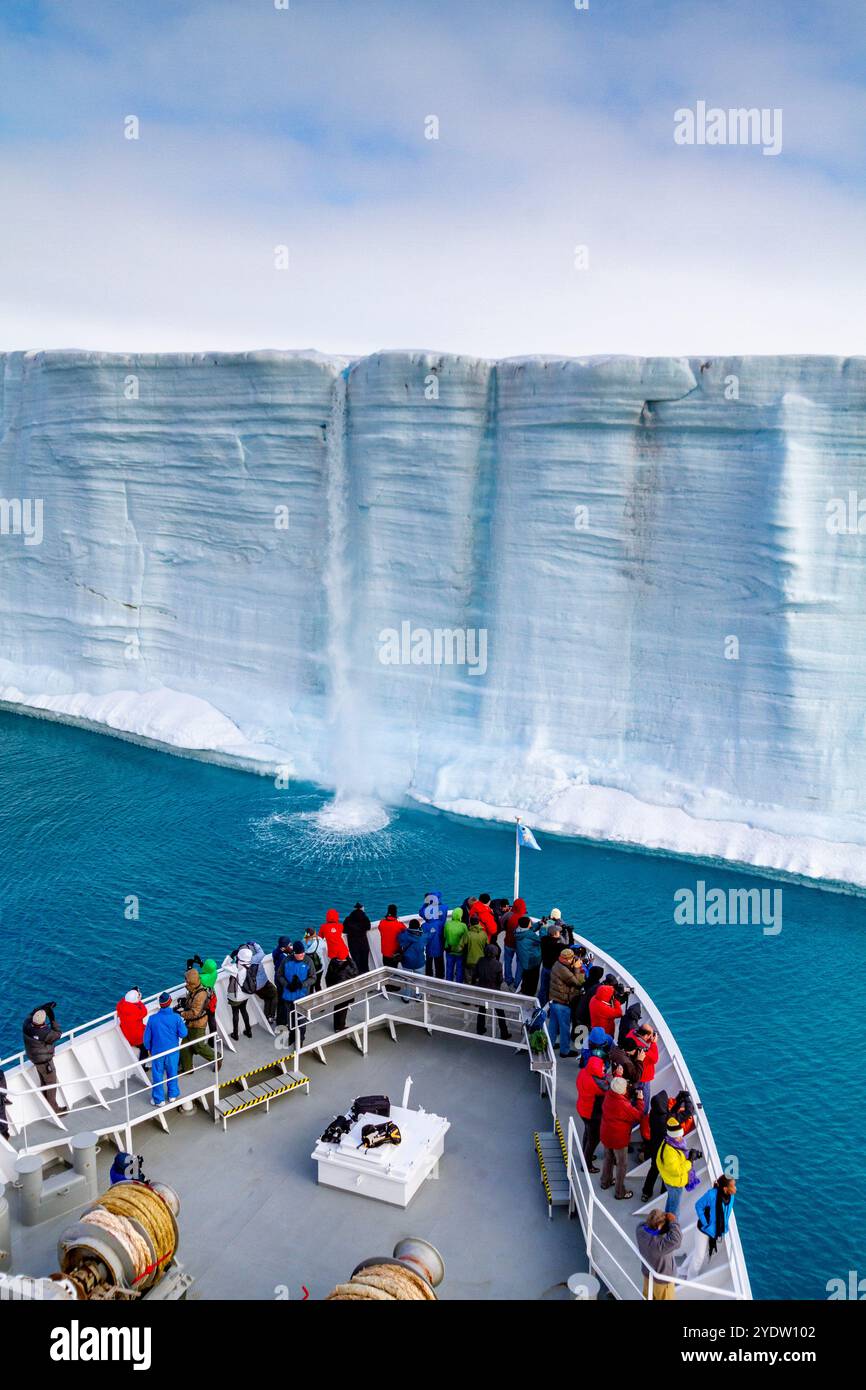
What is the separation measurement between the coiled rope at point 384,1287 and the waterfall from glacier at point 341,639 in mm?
14683

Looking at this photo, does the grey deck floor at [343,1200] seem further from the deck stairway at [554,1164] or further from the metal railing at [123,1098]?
the metal railing at [123,1098]

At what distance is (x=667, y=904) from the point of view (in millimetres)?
16109

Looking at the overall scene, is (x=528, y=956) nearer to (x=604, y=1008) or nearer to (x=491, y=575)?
(x=604, y=1008)

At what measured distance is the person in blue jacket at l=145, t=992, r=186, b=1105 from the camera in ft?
25.2

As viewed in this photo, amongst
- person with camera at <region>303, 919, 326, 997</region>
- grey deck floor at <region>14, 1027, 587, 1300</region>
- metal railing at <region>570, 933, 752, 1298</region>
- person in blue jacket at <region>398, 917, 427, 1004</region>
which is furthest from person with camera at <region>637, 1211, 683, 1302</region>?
person in blue jacket at <region>398, 917, 427, 1004</region>

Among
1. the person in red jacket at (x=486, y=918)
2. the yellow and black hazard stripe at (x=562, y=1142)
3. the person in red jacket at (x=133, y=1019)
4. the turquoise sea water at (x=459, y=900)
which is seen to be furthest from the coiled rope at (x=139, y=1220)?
the turquoise sea water at (x=459, y=900)

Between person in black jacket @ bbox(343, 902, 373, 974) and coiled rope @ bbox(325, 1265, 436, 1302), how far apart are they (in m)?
4.30

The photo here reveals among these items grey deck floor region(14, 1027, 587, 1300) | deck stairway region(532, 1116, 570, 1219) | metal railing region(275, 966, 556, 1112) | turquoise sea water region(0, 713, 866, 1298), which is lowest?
turquoise sea water region(0, 713, 866, 1298)

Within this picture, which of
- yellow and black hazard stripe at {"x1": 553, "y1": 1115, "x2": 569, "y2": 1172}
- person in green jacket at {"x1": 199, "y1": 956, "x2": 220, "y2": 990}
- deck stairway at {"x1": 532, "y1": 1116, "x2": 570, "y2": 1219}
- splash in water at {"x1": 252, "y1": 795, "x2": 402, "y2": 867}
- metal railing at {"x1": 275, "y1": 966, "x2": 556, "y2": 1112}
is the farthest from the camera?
splash in water at {"x1": 252, "y1": 795, "x2": 402, "y2": 867}

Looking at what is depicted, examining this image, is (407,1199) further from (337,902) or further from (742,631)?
(742,631)

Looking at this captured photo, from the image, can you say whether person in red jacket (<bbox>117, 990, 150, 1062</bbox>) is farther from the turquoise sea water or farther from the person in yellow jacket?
the turquoise sea water

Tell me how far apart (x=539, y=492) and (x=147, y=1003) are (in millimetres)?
13174

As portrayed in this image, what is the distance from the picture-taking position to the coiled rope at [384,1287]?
521 cm

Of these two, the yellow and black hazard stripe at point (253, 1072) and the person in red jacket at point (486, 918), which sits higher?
the person in red jacket at point (486, 918)
